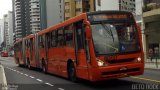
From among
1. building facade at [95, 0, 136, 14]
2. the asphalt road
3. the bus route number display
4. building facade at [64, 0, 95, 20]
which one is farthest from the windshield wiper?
building facade at [64, 0, 95, 20]

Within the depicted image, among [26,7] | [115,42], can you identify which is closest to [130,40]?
[115,42]

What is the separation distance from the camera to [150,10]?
51656 mm

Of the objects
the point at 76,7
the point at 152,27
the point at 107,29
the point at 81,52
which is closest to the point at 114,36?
the point at 107,29

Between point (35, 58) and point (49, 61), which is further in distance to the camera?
point (35, 58)

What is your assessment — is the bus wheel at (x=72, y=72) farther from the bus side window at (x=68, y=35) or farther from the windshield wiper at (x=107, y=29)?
the windshield wiper at (x=107, y=29)

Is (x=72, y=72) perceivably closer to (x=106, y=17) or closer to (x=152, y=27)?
(x=106, y=17)

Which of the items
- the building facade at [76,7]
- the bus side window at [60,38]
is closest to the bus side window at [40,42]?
the bus side window at [60,38]

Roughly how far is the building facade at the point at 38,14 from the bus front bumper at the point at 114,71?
340ft

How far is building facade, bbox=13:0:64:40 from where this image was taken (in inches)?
5112

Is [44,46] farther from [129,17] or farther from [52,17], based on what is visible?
[52,17]

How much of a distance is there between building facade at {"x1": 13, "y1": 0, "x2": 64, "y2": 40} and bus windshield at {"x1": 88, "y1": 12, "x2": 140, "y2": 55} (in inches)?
4073

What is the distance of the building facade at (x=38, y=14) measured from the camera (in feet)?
426

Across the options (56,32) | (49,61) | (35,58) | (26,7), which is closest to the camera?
(56,32)

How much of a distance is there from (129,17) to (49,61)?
10220 mm
